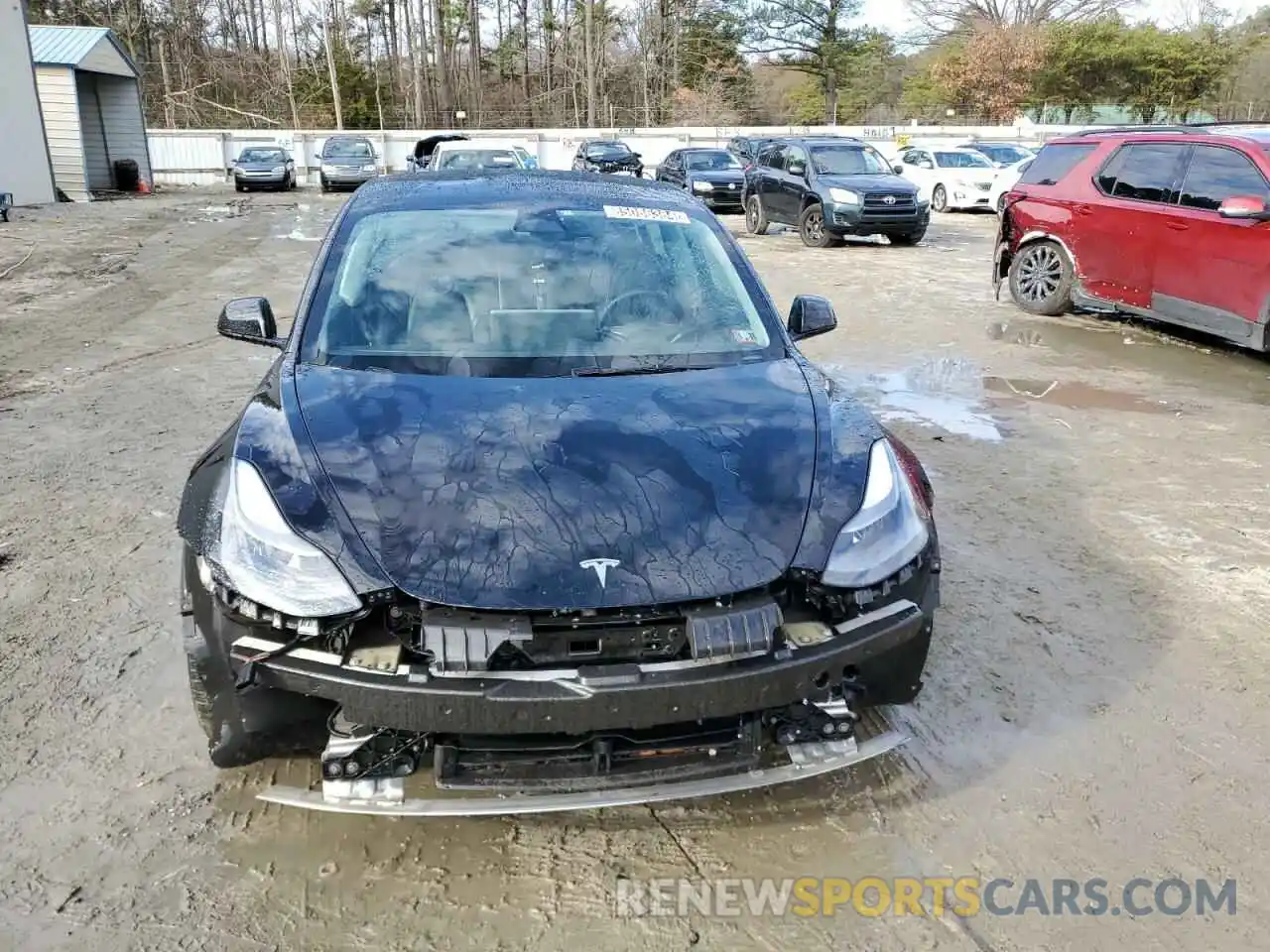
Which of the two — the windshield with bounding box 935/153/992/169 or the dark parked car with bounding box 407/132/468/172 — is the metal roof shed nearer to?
the dark parked car with bounding box 407/132/468/172

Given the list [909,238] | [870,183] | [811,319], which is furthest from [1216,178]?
[909,238]

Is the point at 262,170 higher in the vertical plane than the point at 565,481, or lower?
higher

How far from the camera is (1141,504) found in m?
4.96

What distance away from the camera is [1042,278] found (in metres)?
9.94

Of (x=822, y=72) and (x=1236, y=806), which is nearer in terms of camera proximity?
(x=1236, y=806)

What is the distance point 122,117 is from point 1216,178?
29377 mm

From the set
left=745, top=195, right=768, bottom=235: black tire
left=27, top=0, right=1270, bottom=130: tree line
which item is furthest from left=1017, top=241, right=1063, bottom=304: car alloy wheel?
left=27, top=0, right=1270, bottom=130: tree line

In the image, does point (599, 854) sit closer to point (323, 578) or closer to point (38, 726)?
point (323, 578)

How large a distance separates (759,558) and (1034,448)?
4173mm

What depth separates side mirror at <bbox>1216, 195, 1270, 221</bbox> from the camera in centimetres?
699

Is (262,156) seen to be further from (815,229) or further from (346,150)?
(815,229)

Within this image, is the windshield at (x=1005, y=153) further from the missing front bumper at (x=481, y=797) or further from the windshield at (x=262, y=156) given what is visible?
the missing front bumper at (x=481, y=797)

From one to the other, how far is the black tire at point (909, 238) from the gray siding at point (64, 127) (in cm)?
1928

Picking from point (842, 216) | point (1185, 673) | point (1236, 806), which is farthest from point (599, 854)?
point (842, 216)
